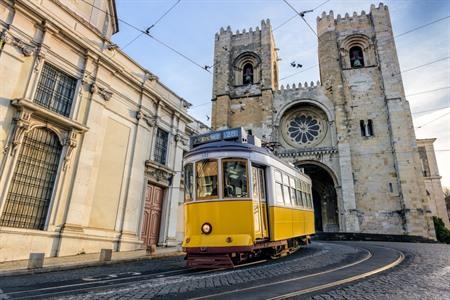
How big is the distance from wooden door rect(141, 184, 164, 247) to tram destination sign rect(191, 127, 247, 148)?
6.09 metres

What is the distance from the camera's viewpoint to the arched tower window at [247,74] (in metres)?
30.5

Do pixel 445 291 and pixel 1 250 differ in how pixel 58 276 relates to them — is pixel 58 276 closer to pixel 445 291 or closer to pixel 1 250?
pixel 1 250

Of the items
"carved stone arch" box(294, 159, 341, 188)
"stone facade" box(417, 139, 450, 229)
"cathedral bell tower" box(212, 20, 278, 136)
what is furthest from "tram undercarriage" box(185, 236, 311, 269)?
"stone facade" box(417, 139, 450, 229)

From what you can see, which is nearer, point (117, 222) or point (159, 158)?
point (117, 222)

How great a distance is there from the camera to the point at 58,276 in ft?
19.7

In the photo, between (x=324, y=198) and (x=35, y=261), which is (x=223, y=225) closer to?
(x=35, y=261)

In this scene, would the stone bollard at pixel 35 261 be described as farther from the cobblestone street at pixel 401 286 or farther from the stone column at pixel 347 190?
the stone column at pixel 347 190

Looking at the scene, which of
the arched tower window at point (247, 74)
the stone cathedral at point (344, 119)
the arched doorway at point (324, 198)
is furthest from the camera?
the arched tower window at point (247, 74)

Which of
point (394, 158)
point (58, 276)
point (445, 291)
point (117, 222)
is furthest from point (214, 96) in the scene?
point (445, 291)

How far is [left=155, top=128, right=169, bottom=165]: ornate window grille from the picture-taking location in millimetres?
14098

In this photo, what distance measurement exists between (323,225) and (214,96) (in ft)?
55.7

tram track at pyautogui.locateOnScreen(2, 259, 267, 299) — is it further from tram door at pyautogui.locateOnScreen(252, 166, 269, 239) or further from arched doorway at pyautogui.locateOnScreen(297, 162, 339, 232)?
arched doorway at pyautogui.locateOnScreen(297, 162, 339, 232)

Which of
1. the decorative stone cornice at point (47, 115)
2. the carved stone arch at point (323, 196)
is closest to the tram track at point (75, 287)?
the decorative stone cornice at point (47, 115)

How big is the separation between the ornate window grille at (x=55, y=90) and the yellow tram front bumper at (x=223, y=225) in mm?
6703
